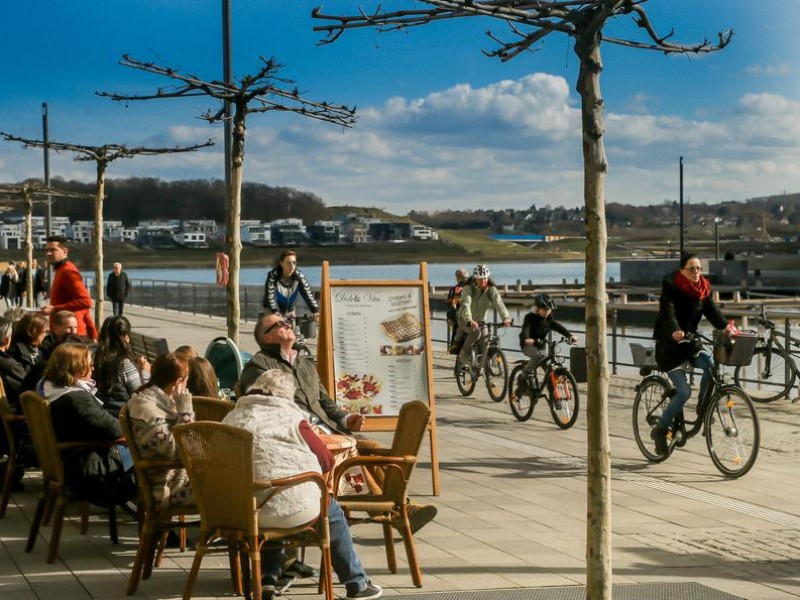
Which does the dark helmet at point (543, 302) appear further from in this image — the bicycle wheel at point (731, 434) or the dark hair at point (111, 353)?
the dark hair at point (111, 353)

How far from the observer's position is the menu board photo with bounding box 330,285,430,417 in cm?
970

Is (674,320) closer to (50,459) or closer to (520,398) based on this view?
(520,398)

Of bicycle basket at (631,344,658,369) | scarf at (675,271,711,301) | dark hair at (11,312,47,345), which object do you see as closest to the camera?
dark hair at (11,312,47,345)

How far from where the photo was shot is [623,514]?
27.9 ft

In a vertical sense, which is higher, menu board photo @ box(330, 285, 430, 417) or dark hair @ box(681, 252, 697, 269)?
dark hair @ box(681, 252, 697, 269)

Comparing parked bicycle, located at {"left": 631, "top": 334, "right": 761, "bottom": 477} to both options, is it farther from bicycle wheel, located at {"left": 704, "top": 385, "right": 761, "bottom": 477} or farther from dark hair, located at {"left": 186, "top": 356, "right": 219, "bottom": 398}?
dark hair, located at {"left": 186, "top": 356, "right": 219, "bottom": 398}

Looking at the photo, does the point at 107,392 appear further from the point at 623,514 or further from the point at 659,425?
the point at 659,425

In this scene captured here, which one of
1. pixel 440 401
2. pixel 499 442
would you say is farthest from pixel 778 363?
pixel 499 442

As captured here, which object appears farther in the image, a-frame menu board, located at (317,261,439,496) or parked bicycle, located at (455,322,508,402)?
parked bicycle, located at (455,322,508,402)

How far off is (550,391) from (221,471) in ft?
→ 26.1

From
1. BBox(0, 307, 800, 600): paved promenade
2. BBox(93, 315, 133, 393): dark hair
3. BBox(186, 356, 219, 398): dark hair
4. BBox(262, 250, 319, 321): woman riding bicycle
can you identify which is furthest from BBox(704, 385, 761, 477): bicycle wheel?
BBox(262, 250, 319, 321): woman riding bicycle

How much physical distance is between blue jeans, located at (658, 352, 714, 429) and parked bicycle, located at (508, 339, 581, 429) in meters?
2.49

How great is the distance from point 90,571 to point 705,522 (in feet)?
12.6

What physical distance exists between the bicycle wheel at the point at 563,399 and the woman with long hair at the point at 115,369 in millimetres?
5782
